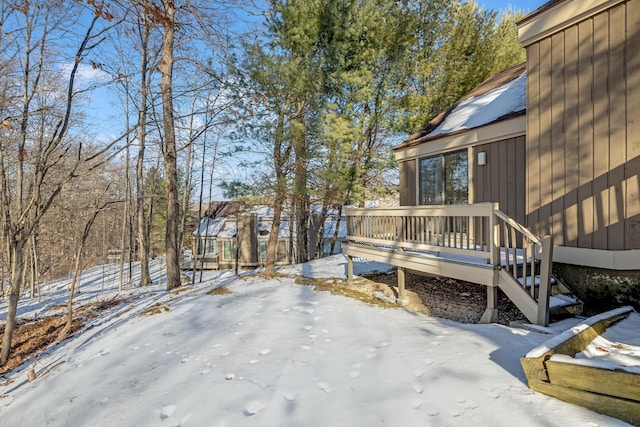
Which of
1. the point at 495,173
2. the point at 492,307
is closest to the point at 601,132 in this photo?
the point at 495,173

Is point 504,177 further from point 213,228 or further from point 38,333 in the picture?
point 213,228

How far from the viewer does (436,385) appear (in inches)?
92.3

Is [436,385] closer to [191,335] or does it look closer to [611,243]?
[191,335]

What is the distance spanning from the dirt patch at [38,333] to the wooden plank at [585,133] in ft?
25.6

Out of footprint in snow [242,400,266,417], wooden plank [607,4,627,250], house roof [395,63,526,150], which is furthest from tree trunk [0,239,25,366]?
wooden plank [607,4,627,250]

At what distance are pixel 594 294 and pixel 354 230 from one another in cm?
401

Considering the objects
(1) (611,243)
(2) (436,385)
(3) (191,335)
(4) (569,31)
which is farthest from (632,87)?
(3) (191,335)

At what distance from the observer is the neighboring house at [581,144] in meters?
3.78

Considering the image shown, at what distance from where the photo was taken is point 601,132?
400 centimetres

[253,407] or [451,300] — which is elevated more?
[253,407]

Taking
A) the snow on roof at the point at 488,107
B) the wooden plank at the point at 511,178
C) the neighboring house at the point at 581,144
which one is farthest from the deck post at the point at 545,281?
the snow on roof at the point at 488,107

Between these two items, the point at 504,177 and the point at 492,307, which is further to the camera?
the point at 504,177

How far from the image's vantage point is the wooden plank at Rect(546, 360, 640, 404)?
1746 mm

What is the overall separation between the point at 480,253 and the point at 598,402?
240 cm
